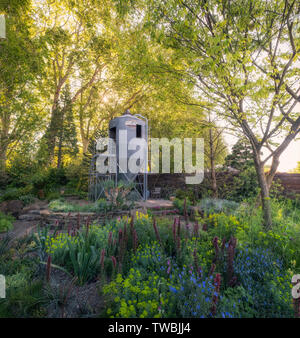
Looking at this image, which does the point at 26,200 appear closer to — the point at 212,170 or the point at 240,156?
the point at 212,170

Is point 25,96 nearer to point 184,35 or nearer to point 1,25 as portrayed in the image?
point 1,25

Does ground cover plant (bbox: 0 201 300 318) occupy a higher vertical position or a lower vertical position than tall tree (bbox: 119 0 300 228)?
lower

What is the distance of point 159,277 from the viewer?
1.87 m

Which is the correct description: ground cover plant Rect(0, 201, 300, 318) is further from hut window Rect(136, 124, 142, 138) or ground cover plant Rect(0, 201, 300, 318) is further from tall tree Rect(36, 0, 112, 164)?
tall tree Rect(36, 0, 112, 164)

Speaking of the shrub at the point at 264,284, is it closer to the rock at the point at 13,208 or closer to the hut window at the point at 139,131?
the rock at the point at 13,208

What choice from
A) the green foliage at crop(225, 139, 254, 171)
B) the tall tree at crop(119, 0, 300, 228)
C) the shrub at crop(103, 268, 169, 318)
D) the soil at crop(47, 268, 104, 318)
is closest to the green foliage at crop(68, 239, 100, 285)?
the soil at crop(47, 268, 104, 318)

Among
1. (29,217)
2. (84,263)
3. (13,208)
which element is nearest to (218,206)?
(84,263)

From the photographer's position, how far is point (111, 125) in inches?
406

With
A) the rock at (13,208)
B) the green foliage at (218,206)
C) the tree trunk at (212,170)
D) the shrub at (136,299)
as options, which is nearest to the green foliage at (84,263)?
the shrub at (136,299)

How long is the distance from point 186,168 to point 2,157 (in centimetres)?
785

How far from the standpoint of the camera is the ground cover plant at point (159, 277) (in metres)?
1.53

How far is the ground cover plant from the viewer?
1.53m

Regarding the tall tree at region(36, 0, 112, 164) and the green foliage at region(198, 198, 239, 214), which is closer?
the green foliage at region(198, 198, 239, 214)
